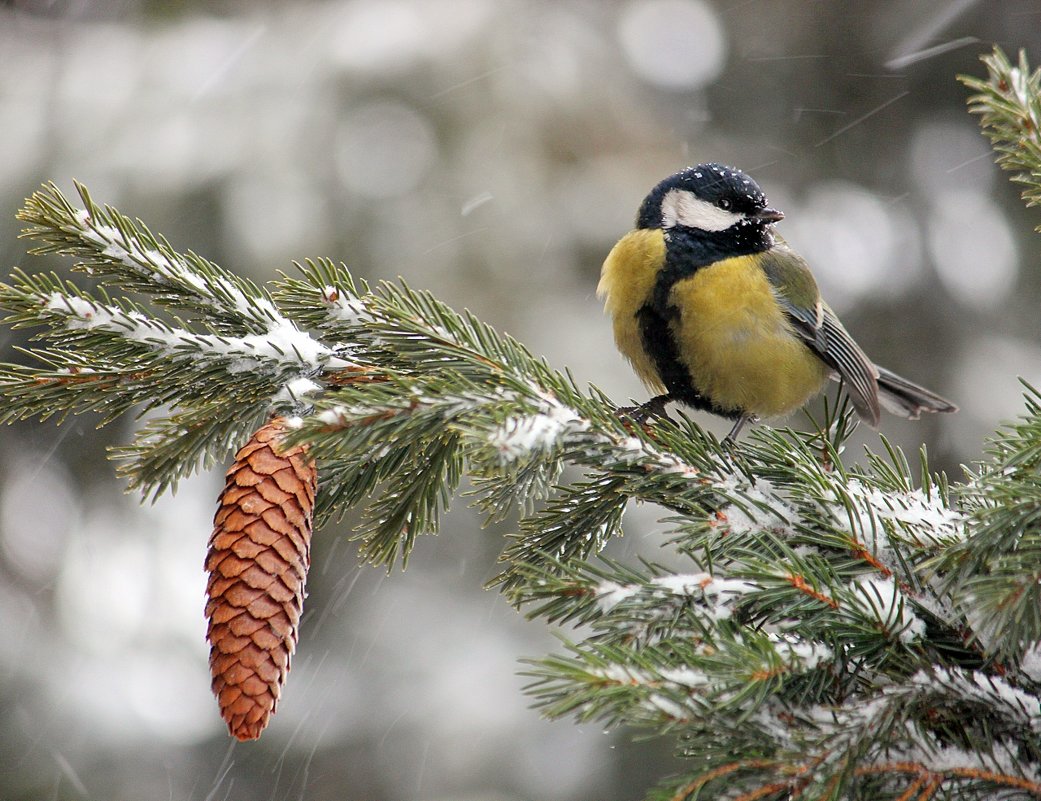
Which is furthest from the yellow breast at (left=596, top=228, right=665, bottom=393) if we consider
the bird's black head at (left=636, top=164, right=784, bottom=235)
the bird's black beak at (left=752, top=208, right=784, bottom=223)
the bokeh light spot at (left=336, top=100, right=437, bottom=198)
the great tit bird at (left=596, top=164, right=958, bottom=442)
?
the bokeh light spot at (left=336, top=100, right=437, bottom=198)

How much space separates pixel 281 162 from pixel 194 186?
35 cm

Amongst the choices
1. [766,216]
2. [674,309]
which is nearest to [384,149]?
[766,216]

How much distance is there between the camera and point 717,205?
2.58 m

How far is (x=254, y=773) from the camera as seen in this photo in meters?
4.11

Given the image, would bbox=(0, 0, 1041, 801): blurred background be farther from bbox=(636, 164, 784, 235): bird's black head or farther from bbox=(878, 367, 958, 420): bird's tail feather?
bbox=(636, 164, 784, 235): bird's black head

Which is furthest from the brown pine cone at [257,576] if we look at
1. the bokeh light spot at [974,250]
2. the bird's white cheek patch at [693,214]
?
the bokeh light spot at [974,250]

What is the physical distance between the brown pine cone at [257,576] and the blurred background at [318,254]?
2.17 m

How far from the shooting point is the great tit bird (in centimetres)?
233

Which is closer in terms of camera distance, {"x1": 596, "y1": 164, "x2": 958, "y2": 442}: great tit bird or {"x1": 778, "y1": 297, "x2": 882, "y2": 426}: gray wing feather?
{"x1": 596, "y1": 164, "x2": 958, "y2": 442}: great tit bird

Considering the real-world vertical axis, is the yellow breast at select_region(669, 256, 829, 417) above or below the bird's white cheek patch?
below

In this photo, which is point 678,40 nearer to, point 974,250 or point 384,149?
point 974,250

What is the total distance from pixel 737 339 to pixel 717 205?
438mm

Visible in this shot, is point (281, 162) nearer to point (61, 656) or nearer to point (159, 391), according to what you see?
point (61, 656)

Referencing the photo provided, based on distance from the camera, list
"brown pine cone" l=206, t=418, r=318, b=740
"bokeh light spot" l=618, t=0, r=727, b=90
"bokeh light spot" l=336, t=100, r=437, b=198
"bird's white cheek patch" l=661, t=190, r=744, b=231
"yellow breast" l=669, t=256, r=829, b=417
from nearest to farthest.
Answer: "brown pine cone" l=206, t=418, r=318, b=740 → "yellow breast" l=669, t=256, r=829, b=417 → "bird's white cheek patch" l=661, t=190, r=744, b=231 → "bokeh light spot" l=336, t=100, r=437, b=198 → "bokeh light spot" l=618, t=0, r=727, b=90
